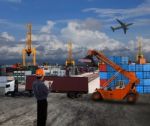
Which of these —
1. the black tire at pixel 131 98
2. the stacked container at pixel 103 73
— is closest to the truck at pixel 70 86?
the black tire at pixel 131 98

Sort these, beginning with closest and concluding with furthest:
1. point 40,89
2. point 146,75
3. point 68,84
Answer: point 40,89 < point 68,84 < point 146,75

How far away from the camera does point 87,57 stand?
3212cm

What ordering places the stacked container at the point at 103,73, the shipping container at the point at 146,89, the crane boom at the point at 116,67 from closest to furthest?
1. the crane boom at the point at 116,67
2. the shipping container at the point at 146,89
3. the stacked container at the point at 103,73

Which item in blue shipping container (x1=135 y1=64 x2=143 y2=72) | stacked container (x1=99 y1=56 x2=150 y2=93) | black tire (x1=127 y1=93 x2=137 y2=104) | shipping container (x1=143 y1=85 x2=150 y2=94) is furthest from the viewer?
shipping container (x1=143 y1=85 x2=150 y2=94)

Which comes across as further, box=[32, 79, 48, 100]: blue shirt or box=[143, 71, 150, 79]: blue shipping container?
box=[143, 71, 150, 79]: blue shipping container

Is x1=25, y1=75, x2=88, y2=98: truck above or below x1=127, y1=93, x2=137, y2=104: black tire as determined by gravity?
above

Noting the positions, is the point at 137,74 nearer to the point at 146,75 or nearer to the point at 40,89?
the point at 146,75

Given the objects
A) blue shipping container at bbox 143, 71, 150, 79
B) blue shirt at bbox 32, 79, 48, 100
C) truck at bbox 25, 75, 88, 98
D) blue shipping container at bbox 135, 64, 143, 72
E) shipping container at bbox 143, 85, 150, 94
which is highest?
blue shipping container at bbox 135, 64, 143, 72

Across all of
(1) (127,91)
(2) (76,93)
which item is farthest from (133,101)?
(2) (76,93)

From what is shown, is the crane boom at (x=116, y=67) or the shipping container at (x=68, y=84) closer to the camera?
the crane boom at (x=116, y=67)

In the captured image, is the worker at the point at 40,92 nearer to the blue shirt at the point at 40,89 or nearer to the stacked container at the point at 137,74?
the blue shirt at the point at 40,89

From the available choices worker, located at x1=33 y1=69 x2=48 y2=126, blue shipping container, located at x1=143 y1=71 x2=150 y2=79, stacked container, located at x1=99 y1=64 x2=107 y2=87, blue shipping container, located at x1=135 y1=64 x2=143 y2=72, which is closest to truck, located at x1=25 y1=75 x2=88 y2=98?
stacked container, located at x1=99 y1=64 x2=107 y2=87

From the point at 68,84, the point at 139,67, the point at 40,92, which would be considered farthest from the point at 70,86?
the point at 40,92

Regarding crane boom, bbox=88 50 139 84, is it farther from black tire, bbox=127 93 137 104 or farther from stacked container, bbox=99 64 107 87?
stacked container, bbox=99 64 107 87
